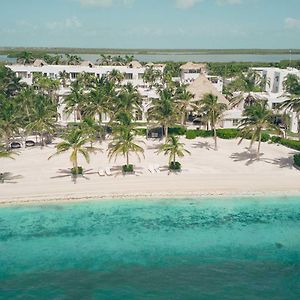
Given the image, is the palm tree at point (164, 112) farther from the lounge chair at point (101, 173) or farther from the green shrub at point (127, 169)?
the lounge chair at point (101, 173)

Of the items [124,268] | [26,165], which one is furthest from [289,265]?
[26,165]

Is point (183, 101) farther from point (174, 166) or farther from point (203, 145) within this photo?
point (174, 166)

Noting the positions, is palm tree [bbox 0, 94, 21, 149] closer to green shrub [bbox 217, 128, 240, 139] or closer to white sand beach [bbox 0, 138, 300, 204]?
white sand beach [bbox 0, 138, 300, 204]

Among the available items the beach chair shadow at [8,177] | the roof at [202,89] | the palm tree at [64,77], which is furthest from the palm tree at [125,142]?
the palm tree at [64,77]

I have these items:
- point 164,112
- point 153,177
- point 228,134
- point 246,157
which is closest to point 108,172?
point 153,177

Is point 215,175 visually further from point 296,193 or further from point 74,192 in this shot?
point 74,192

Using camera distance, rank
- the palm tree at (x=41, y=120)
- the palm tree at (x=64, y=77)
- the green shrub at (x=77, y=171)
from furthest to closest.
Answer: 1. the palm tree at (x=64, y=77)
2. the palm tree at (x=41, y=120)
3. the green shrub at (x=77, y=171)
